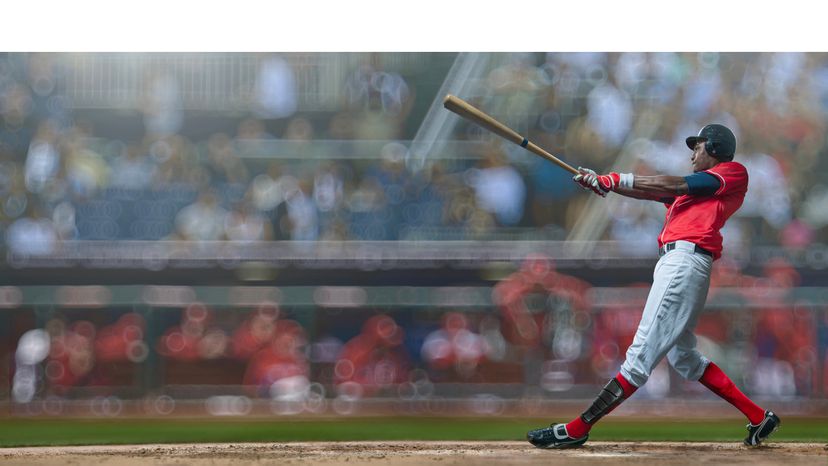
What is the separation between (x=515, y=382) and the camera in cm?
736

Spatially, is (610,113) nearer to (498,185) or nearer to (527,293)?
(498,185)

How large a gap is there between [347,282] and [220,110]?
1.84 metres

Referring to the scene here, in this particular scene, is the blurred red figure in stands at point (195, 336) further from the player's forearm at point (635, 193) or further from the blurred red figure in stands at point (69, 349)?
the player's forearm at point (635, 193)

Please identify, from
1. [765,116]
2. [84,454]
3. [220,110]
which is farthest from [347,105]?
[84,454]

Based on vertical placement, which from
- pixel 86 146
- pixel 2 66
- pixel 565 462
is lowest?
pixel 565 462

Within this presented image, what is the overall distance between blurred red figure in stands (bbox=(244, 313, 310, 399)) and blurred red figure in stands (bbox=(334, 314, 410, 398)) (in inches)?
11.5

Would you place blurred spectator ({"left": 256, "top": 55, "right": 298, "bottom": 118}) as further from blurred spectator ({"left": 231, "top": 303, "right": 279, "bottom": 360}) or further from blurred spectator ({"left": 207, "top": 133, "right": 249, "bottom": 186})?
blurred spectator ({"left": 231, "top": 303, "right": 279, "bottom": 360})

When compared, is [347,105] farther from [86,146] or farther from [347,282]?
[86,146]

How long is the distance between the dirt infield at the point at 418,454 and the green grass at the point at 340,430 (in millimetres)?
646

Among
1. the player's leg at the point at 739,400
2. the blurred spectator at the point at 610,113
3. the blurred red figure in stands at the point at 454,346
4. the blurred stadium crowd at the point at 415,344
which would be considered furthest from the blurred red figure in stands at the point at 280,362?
the player's leg at the point at 739,400

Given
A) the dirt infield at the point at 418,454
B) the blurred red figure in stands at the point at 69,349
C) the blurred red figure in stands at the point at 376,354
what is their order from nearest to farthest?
the dirt infield at the point at 418,454
the blurred red figure in stands at the point at 376,354
the blurred red figure in stands at the point at 69,349

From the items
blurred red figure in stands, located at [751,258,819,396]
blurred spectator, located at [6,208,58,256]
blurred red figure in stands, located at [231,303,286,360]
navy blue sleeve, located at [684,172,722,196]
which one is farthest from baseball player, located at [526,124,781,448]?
blurred spectator, located at [6,208,58,256]

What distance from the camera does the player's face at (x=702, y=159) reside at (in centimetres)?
401

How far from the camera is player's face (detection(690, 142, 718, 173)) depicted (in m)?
4.01
